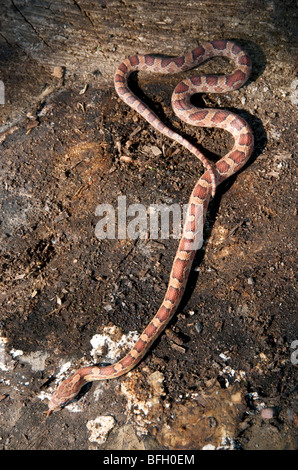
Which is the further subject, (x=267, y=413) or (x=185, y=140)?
(x=185, y=140)

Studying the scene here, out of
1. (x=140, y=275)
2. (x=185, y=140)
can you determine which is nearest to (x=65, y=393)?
(x=140, y=275)

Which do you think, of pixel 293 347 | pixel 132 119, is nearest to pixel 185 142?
pixel 132 119

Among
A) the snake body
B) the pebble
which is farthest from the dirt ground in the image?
the snake body

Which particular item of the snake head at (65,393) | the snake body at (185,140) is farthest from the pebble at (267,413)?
the snake head at (65,393)

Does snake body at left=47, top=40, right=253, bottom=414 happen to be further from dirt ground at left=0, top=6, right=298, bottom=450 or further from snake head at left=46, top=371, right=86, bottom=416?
dirt ground at left=0, top=6, right=298, bottom=450

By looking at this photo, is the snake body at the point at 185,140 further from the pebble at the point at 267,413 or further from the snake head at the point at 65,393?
the pebble at the point at 267,413

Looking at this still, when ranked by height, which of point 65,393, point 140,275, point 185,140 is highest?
point 185,140

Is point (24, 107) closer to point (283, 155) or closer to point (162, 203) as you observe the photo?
point (162, 203)

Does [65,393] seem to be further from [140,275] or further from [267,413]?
[267,413]
